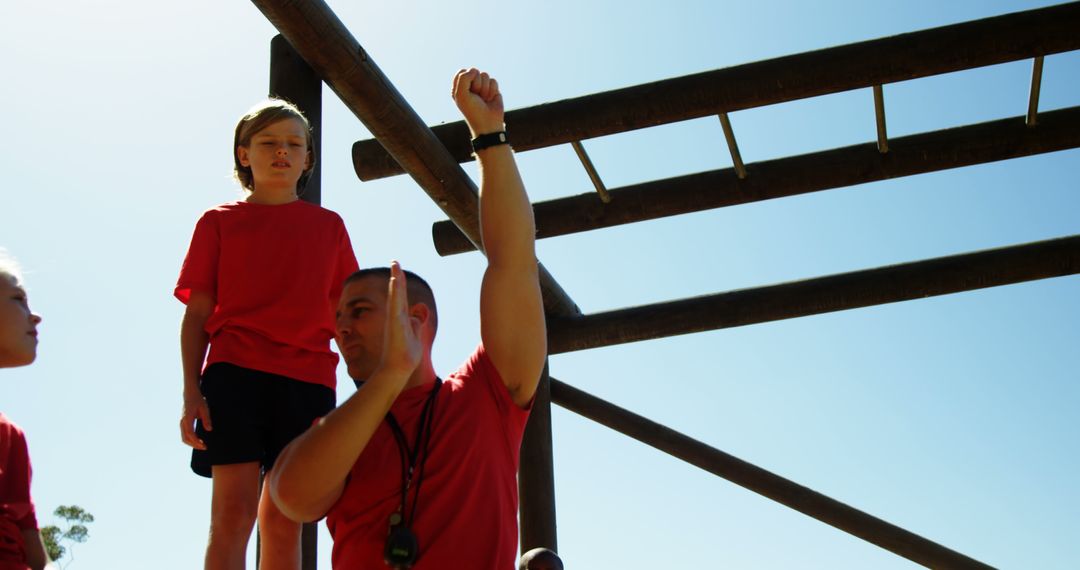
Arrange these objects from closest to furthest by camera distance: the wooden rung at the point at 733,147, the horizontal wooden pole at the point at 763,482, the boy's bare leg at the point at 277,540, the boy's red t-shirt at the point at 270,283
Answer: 1. the boy's bare leg at the point at 277,540
2. the boy's red t-shirt at the point at 270,283
3. the wooden rung at the point at 733,147
4. the horizontal wooden pole at the point at 763,482

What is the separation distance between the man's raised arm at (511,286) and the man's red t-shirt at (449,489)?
0.18ft

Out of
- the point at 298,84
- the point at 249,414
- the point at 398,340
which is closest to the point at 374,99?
the point at 298,84

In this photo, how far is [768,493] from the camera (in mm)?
6895

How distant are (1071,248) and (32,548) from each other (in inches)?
200

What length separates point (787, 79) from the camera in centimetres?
477

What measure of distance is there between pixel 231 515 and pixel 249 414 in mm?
260

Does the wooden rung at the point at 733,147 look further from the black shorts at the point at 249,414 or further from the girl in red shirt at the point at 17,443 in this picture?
the girl in red shirt at the point at 17,443

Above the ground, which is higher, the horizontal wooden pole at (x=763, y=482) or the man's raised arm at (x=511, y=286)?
the horizontal wooden pole at (x=763, y=482)

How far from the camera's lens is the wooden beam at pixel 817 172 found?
17.0 feet

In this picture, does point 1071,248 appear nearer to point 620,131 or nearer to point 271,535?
point 620,131

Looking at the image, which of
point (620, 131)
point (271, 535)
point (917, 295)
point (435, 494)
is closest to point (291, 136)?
point (271, 535)

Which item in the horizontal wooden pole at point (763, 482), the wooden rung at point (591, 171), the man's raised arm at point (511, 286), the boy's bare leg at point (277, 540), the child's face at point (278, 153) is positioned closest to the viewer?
the man's raised arm at point (511, 286)

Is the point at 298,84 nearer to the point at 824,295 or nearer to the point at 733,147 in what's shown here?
the point at 733,147

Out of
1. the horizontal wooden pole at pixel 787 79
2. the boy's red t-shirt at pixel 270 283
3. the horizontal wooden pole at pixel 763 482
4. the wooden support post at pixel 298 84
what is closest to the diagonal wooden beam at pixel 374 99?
the wooden support post at pixel 298 84
